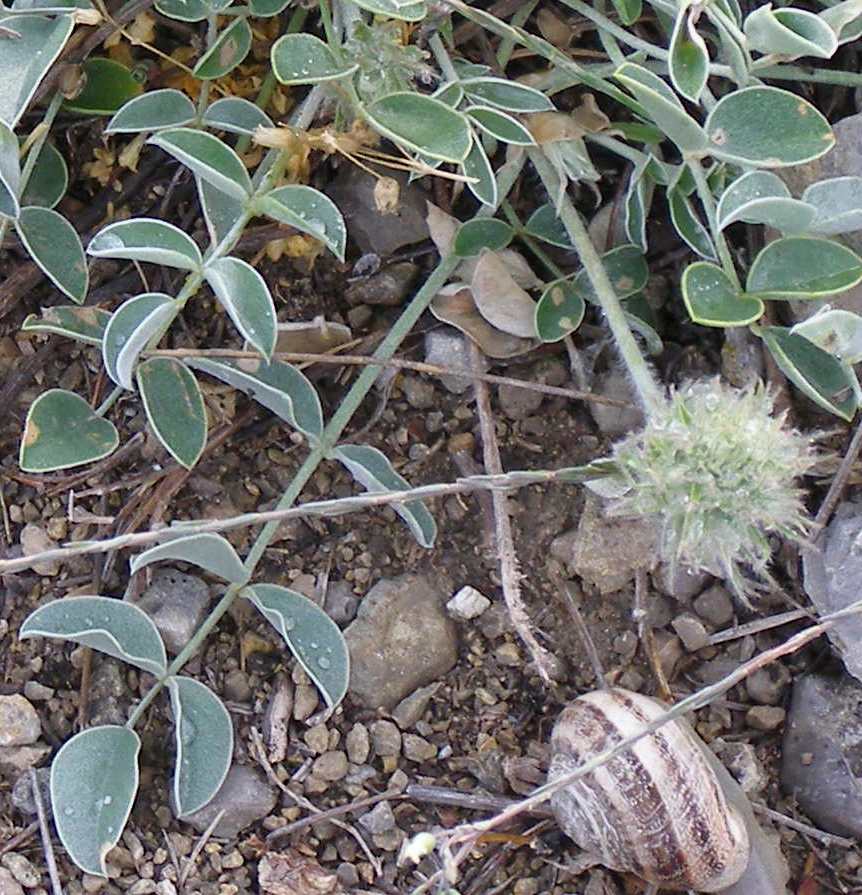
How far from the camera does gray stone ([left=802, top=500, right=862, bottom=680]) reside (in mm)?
2234

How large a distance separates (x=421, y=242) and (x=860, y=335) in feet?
2.72

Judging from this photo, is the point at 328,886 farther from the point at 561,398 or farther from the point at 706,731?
the point at 561,398

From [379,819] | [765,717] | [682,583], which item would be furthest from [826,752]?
[379,819]

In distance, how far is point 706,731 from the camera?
234 cm

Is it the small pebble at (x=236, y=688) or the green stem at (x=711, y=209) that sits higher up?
the green stem at (x=711, y=209)

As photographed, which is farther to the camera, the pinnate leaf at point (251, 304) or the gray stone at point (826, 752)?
the gray stone at point (826, 752)

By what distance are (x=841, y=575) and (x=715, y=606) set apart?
226 mm

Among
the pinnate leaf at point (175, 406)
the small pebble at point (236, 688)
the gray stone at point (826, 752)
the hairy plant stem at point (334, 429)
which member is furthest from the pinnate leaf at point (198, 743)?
the gray stone at point (826, 752)

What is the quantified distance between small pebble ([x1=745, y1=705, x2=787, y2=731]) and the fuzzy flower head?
0.63 meters

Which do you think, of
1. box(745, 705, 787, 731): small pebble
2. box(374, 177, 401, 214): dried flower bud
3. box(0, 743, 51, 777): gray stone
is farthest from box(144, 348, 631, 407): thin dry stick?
box(0, 743, 51, 777): gray stone

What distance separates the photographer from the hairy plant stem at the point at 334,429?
2.15m

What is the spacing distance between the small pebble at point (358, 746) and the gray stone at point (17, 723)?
0.51 meters

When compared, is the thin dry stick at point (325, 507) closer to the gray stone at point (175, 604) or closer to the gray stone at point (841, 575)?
the gray stone at point (175, 604)

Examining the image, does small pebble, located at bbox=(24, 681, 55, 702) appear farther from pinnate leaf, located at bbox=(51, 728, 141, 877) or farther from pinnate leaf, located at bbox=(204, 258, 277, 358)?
pinnate leaf, located at bbox=(204, 258, 277, 358)
